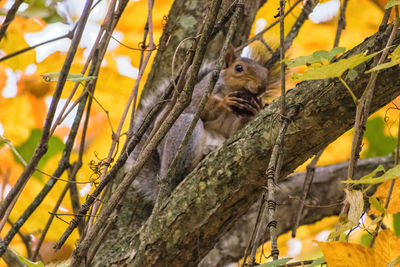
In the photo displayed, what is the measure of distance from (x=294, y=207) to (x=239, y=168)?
1.55m

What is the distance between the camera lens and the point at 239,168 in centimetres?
170

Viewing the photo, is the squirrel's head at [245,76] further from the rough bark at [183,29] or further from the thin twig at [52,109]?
the thin twig at [52,109]

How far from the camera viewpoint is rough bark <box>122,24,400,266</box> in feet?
5.14

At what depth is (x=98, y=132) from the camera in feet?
11.3

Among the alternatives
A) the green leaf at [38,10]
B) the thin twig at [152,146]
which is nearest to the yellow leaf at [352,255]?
the thin twig at [152,146]

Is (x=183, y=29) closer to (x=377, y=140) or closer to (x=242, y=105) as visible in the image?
(x=242, y=105)

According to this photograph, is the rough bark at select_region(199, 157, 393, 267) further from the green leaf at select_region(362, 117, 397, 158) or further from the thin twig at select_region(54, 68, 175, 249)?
the thin twig at select_region(54, 68, 175, 249)

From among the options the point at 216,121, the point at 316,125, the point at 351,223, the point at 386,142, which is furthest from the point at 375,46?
the point at 386,142

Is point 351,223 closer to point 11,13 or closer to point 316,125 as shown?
point 316,125

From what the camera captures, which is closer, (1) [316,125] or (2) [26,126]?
(1) [316,125]

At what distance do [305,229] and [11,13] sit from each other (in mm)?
3009

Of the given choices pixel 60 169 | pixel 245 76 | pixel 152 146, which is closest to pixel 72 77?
pixel 152 146

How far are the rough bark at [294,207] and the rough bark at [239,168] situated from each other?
1.16 m

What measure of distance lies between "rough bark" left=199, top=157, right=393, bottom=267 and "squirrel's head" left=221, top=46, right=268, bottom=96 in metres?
0.62
